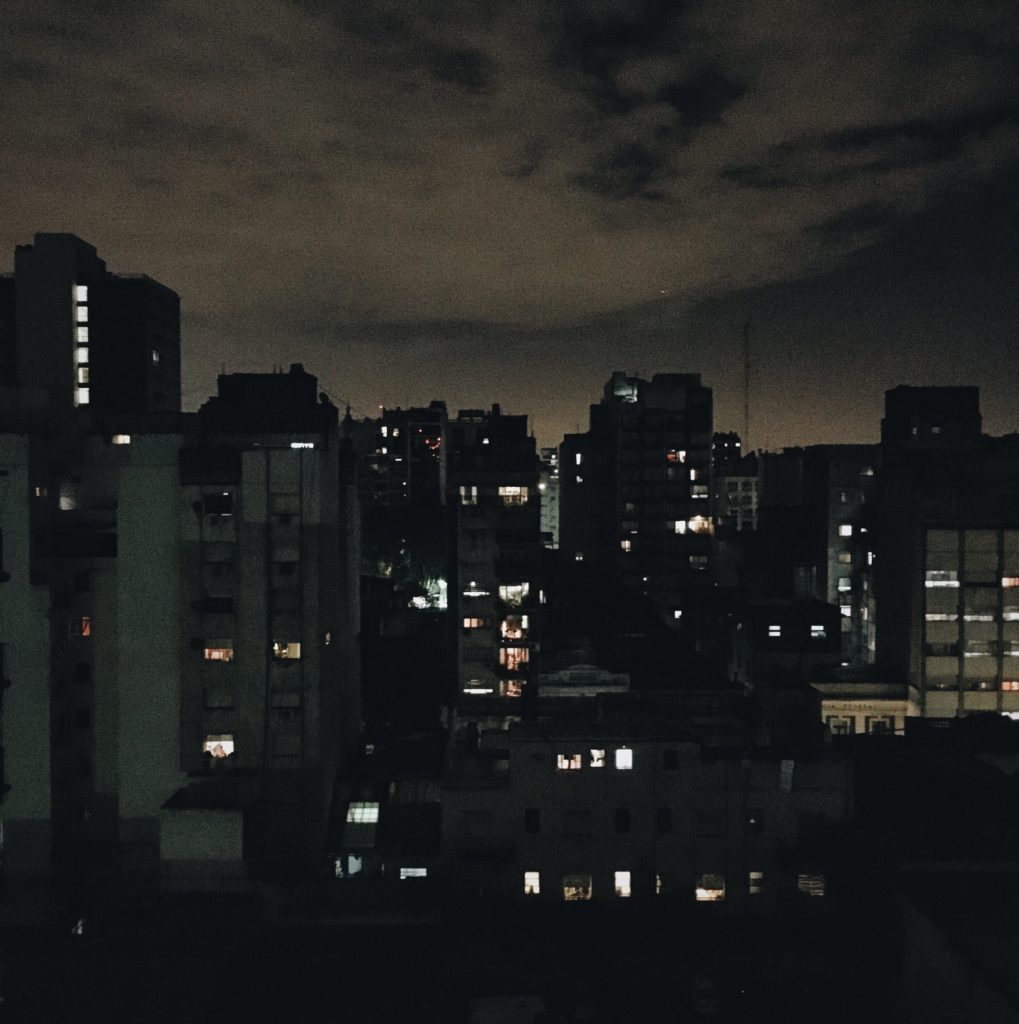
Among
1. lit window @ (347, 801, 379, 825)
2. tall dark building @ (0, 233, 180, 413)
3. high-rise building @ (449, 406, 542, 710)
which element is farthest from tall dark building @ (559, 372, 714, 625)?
lit window @ (347, 801, 379, 825)

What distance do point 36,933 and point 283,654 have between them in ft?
34.6

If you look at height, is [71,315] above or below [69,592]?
above

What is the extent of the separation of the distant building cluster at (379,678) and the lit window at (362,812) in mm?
131

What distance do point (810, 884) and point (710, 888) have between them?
8.97 ft

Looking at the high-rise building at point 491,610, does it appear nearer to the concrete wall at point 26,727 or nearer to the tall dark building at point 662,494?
the concrete wall at point 26,727

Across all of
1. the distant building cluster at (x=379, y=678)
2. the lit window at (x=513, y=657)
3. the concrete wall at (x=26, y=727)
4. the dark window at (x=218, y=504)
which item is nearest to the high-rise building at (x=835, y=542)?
the distant building cluster at (x=379, y=678)

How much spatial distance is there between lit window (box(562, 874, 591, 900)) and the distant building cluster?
0.21 ft

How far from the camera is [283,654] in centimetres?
3300

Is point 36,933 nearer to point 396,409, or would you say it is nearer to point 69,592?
point 69,592

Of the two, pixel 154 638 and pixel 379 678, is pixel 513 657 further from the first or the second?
pixel 154 638

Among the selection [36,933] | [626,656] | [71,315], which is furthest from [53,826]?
[71,315]

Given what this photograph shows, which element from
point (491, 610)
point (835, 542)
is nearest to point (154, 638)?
point (491, 610)

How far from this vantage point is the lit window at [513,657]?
4875 centimetres

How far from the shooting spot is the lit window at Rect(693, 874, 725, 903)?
92.5 ft
